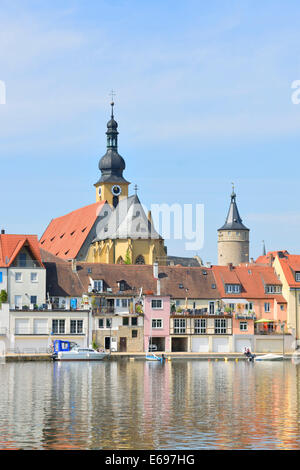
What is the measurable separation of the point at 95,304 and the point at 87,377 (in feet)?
Answer: 106

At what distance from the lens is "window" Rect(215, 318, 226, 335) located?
351ft

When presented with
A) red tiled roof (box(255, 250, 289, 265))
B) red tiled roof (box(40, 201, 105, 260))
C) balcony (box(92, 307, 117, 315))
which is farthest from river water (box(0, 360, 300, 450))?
red tiled roof (box(40, 201, 105, 260))

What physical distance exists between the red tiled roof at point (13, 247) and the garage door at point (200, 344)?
803 inches

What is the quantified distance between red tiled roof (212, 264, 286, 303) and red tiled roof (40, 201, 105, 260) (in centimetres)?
3629

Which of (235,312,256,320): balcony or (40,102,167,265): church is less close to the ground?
(40,102,167,265): church

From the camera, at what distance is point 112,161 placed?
168125 mm

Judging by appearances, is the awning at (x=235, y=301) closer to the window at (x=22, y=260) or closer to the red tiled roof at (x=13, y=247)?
the red tiled roof at (x=13, y=247)

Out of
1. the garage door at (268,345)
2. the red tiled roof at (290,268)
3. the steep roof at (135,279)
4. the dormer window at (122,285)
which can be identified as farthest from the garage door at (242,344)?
the dormer window at (122,285)

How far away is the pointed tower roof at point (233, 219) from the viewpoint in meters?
185

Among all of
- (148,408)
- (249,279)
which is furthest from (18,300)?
(148,408)

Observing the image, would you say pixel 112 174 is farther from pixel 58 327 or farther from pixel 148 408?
pixel 148 408

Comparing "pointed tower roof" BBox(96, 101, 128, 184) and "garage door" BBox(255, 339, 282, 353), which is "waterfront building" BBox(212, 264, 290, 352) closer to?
"garage door" BBox(255, 339, 282, 353)
